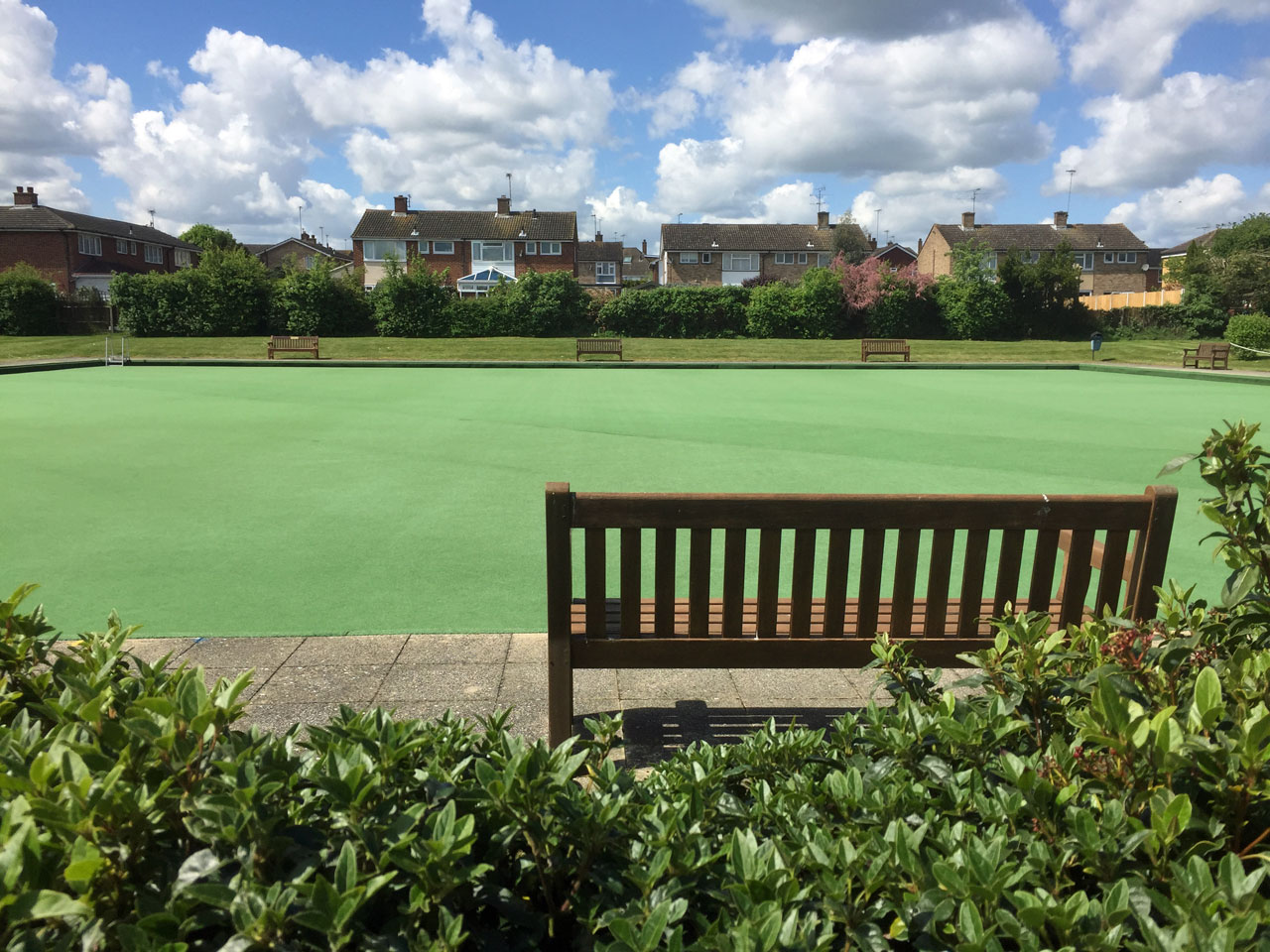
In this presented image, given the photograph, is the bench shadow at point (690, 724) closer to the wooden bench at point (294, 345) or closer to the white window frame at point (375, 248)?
the wooden bench at point (294, 345)

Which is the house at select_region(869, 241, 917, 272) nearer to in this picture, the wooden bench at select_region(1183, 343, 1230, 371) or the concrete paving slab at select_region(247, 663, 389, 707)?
the wooden bench at select_region(1183, 343, 1230, 371)

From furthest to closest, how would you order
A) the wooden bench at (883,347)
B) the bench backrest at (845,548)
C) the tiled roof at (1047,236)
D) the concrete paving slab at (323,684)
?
the tiled roof at (1047,236), the wooden bench at (883,347), the concrete paving slab at (323,684), the bench backrest at (845,548)

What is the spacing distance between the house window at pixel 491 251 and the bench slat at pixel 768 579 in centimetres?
7597

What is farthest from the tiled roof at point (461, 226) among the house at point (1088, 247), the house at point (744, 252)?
the house at point (1088, 247)

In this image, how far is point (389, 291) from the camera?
39.5m

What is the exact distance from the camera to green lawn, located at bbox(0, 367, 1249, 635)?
6.10m

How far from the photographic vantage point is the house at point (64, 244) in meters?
60.6

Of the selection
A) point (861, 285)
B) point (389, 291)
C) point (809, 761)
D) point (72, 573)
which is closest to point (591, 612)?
point (809, 761)

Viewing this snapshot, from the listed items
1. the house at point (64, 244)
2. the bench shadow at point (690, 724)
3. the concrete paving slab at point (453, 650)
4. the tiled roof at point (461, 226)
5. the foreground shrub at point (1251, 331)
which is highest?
the tiled roof at point (461, 226)

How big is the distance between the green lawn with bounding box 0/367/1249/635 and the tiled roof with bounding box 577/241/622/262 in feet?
250

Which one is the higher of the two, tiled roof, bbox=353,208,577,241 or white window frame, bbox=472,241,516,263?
tiled roof, bbox=353,208,577,241

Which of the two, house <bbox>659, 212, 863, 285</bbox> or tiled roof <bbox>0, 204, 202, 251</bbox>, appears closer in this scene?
tiled roof <bbox>0, 204, 202, 251</bbox>

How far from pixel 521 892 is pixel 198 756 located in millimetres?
699

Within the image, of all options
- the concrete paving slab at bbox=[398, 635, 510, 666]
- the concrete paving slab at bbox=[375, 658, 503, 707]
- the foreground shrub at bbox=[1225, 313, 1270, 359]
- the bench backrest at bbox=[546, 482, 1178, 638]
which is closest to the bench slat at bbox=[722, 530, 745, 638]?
the bench backrest at bbox=[546, 482, 1178, 638]
